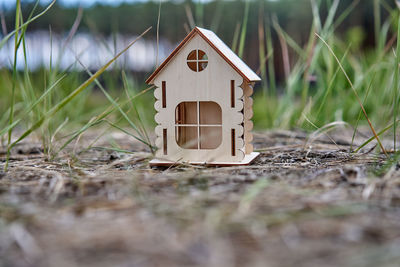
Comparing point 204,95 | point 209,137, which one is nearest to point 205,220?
point 204,95

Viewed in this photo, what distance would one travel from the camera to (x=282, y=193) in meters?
1.03

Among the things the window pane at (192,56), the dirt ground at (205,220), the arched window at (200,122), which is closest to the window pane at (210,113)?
the arched window at (200,122)

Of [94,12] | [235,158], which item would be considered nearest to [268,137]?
[235,158]

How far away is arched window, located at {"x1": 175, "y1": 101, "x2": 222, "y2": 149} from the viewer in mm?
1764

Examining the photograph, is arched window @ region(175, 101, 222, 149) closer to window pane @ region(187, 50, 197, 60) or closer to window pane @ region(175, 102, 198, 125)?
window pane @ region(175, 102, 198, 125)

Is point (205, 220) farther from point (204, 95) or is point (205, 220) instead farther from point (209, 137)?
point (209, 137)

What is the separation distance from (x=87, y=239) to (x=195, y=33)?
998mm

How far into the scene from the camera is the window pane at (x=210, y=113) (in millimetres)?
1762

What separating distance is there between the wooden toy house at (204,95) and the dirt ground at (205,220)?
343 millimetres

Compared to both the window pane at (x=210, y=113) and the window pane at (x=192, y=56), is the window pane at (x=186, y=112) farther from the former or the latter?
the window pane at (x=192, y=56)

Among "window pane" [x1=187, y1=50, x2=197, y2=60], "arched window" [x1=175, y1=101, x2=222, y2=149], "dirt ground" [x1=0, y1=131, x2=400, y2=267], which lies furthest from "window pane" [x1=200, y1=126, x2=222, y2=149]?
"dirt ground" [x1=0, y1=131, x2=400, y2=267]

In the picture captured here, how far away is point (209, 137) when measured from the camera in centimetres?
179

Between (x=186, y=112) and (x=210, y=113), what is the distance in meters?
0.10

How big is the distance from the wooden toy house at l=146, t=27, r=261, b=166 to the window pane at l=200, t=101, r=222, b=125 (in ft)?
0.19
